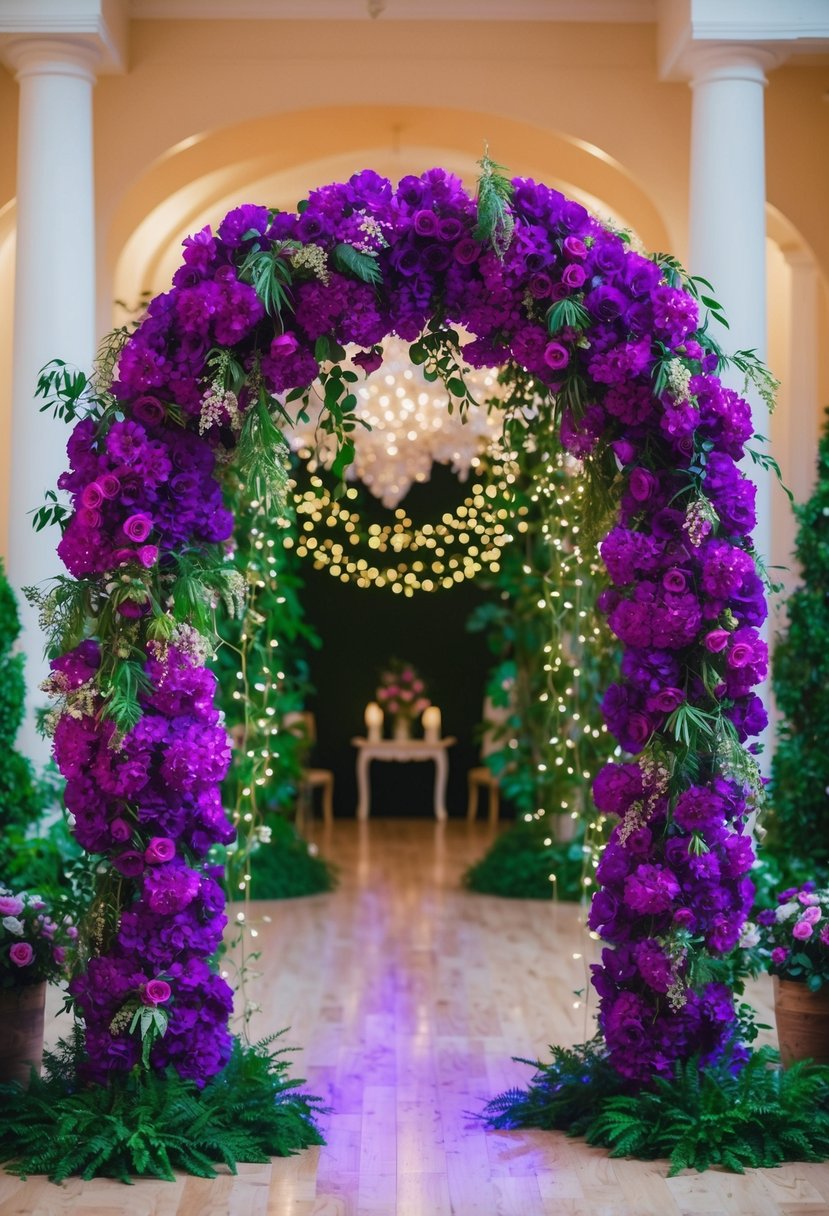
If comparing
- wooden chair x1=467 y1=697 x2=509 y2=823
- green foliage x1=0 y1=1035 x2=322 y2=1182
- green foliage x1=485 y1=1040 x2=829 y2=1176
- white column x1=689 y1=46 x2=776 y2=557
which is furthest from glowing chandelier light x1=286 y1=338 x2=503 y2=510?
green foliage x1=0 y1=1035 x2=322 y2=1182

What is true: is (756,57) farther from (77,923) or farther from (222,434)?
(77,923)

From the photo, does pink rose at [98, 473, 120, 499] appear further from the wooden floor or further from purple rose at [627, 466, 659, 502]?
the wooden floor

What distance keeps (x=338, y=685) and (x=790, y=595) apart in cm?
653

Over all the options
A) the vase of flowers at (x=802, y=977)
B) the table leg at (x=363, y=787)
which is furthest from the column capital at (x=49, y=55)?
the table leg at (x=363, y=787)

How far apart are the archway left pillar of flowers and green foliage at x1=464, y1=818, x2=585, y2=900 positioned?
4.07 metres

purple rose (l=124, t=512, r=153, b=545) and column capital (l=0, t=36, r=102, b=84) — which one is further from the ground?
column capital (l=0, t=36, r=102, b=84)

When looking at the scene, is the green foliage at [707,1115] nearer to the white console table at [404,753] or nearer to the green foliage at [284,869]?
the green foliage at [284,869]

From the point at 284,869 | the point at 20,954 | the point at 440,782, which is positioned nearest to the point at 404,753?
the point at 440,782

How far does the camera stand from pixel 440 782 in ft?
42.1

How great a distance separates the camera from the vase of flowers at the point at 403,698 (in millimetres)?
12977

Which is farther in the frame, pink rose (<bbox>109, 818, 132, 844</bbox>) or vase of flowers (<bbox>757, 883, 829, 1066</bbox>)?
vase of flowers (<bbox>757, 883, 829, 1066</bbox>)

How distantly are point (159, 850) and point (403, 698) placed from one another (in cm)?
842

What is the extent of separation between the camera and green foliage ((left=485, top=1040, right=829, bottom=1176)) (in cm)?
459

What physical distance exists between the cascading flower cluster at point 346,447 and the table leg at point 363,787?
7.96m
